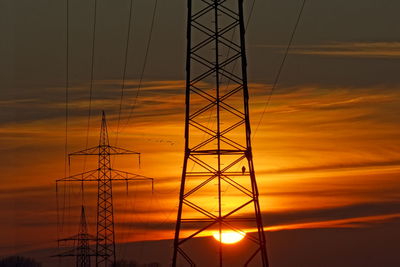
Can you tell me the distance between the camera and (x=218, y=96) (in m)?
51.1

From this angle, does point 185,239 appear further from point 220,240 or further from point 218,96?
point 218,96

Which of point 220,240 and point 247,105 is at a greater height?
point 247,105

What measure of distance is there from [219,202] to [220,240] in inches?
75.2

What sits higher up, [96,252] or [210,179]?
[96,252]

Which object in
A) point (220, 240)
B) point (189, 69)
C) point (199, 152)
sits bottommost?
point (220, 240)

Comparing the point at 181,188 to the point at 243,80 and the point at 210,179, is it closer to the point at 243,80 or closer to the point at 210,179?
the point at 210,179

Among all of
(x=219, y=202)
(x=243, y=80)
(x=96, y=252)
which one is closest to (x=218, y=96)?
(x=243, y=80)

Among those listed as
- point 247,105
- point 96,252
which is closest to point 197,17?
point 247,105

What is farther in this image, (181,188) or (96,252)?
(96,252)

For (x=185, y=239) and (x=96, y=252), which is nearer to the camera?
(x=185, y=239)

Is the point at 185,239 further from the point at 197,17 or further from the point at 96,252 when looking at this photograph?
A: the point at 96,252

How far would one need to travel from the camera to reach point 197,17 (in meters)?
51.2

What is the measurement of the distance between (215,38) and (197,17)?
1246 millimetres

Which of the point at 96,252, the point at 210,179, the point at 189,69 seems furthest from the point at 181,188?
the point at 96,252
